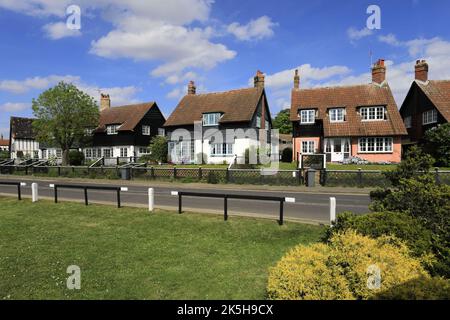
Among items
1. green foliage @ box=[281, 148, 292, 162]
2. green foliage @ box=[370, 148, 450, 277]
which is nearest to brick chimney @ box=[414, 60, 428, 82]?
green foliage @ box=[281, 148, 292, 162]

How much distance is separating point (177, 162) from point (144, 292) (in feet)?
112

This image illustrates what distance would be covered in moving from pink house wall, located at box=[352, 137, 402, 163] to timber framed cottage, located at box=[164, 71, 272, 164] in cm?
1038

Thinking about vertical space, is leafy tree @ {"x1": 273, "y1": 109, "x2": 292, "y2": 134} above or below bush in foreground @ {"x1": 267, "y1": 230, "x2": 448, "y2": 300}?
above

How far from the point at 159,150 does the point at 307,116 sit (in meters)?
18.1

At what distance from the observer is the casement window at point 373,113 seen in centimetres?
3294

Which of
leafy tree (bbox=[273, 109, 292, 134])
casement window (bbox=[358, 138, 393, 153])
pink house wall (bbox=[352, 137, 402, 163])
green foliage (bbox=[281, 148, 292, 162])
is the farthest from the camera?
leafy tree (bbox=[273, 109, 292, 134])

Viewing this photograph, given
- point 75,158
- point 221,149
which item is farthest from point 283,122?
point 75,158

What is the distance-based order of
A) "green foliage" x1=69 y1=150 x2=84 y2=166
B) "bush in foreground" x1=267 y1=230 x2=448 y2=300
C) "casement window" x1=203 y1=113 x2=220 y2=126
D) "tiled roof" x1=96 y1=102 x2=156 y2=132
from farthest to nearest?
"tiled roof" x1=96 y1=102 x2=156 y2=132
"green foliage" x1=69 y1=150 x2=84 y2=166
"casement window" x1=203 y1=113 x2=220 y2=126
"bush in foreground" x1=267 y1=230 x2=448 y2=300

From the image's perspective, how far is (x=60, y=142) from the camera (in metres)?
42.4

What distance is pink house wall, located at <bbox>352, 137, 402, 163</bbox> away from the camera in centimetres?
3183

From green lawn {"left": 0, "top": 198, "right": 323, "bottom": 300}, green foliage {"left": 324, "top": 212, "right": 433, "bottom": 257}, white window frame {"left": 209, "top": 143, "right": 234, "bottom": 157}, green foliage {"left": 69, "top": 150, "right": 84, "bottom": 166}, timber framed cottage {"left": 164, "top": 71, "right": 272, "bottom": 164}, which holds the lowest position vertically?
green lawn {"left": 0, "top": 198, "right": 323, "bottom": 300}

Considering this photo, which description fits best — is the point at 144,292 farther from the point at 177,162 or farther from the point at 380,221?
the point at 177,162

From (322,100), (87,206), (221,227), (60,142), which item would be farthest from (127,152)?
(221,227)

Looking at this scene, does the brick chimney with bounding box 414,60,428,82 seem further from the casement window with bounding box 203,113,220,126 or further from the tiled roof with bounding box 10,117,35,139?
the tiled roof with bounding box 10,117,35,139
